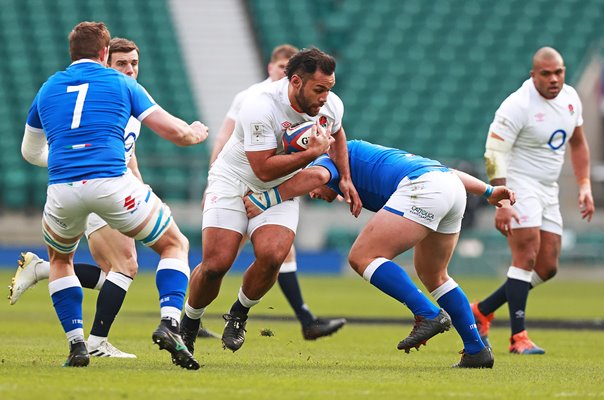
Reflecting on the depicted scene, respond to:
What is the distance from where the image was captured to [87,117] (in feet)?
22.4

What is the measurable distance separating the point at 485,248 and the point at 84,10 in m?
11.0

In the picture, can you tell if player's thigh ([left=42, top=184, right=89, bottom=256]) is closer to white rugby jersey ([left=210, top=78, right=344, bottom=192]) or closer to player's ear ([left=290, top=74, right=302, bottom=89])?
white rugby jersey ([left=210, top=78, right=344, bottom=192])

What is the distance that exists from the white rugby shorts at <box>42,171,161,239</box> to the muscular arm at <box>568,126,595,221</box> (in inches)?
177

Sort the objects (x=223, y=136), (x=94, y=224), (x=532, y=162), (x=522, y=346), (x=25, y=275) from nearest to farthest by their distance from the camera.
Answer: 1. (x=94, y=224)
2. (x=25, y=275)
3. (x=522, y=346)
4. (x=532, y=162)
5. (x=223, y=136)

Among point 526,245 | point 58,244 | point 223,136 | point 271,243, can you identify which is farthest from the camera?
point 223,136

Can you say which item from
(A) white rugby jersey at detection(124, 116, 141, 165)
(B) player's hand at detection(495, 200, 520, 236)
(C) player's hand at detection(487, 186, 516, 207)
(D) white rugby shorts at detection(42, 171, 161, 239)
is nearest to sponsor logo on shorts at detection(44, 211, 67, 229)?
(D) white rugby shorts at detection(42, 171, 161, 239)

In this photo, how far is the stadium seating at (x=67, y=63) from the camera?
73.6 ft

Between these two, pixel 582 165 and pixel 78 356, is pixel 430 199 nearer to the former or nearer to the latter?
pixel 78 356

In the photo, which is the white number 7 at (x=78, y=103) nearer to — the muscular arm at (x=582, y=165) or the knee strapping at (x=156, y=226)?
the knee strapping at (x=156, y=226)

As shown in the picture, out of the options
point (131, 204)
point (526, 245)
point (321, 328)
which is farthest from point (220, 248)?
point (526, 245)

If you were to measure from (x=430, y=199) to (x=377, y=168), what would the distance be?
0.53 m

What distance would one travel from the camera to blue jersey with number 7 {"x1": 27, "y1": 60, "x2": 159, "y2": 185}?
22.2 ft

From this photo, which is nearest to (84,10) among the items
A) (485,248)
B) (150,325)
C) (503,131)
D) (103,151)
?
(485,248)

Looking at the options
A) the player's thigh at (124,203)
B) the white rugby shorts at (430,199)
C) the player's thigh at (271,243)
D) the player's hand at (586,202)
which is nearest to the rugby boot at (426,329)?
the white rugby shorts at (430,199)
